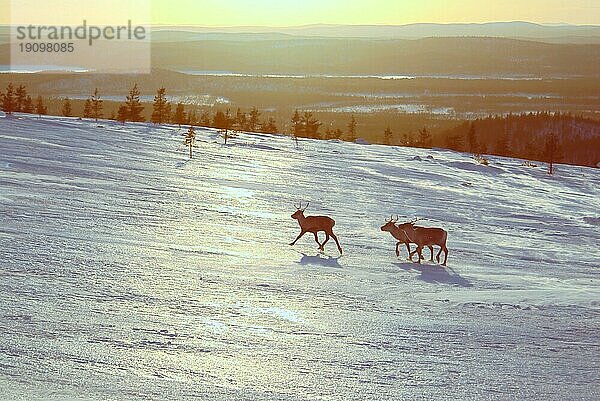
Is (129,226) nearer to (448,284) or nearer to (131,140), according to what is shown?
(448,284)

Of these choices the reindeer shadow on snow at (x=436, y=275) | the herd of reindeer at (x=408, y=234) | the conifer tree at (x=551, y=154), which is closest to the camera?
the reindeer shadow on snow at (x=436, y=275)

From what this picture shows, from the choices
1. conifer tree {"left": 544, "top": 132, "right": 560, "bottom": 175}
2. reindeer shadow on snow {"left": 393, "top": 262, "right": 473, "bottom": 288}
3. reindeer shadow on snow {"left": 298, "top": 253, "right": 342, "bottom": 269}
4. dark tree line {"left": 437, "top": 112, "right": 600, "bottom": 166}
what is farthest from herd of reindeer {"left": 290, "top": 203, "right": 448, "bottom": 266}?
dark tree line {"left": 437, "top": 112, "right": 600, "bottom": 166}

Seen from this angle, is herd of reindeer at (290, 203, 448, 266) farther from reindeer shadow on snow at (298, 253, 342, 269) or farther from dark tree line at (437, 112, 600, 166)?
dark tree line at (437, 112, 600, 166)

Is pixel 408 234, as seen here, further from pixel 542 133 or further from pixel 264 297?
pixel 542 133

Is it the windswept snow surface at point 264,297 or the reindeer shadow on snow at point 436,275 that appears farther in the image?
the reindeer shadow on snow at point 436,275

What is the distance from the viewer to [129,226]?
11594 millimetres

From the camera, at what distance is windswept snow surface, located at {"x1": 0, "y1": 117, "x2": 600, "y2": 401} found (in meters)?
5.58

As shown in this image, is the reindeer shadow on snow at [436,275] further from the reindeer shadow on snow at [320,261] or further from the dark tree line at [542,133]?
the dark tree line at [542,133]

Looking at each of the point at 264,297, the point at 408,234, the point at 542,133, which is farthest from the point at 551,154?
the point at 542,133

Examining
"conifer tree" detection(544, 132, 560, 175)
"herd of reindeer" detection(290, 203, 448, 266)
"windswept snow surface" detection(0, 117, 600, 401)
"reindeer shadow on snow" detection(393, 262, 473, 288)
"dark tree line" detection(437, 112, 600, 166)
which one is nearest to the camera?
"windswept snow surface" detection(0, 117, 600, 401)

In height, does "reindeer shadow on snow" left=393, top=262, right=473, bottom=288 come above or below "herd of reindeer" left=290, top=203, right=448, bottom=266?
below

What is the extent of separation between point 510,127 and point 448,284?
106 m

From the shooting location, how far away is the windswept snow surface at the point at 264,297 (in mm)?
5578

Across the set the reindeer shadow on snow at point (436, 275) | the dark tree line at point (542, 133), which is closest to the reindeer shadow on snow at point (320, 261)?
the reindeer shadow on snow at point (436, 275)
